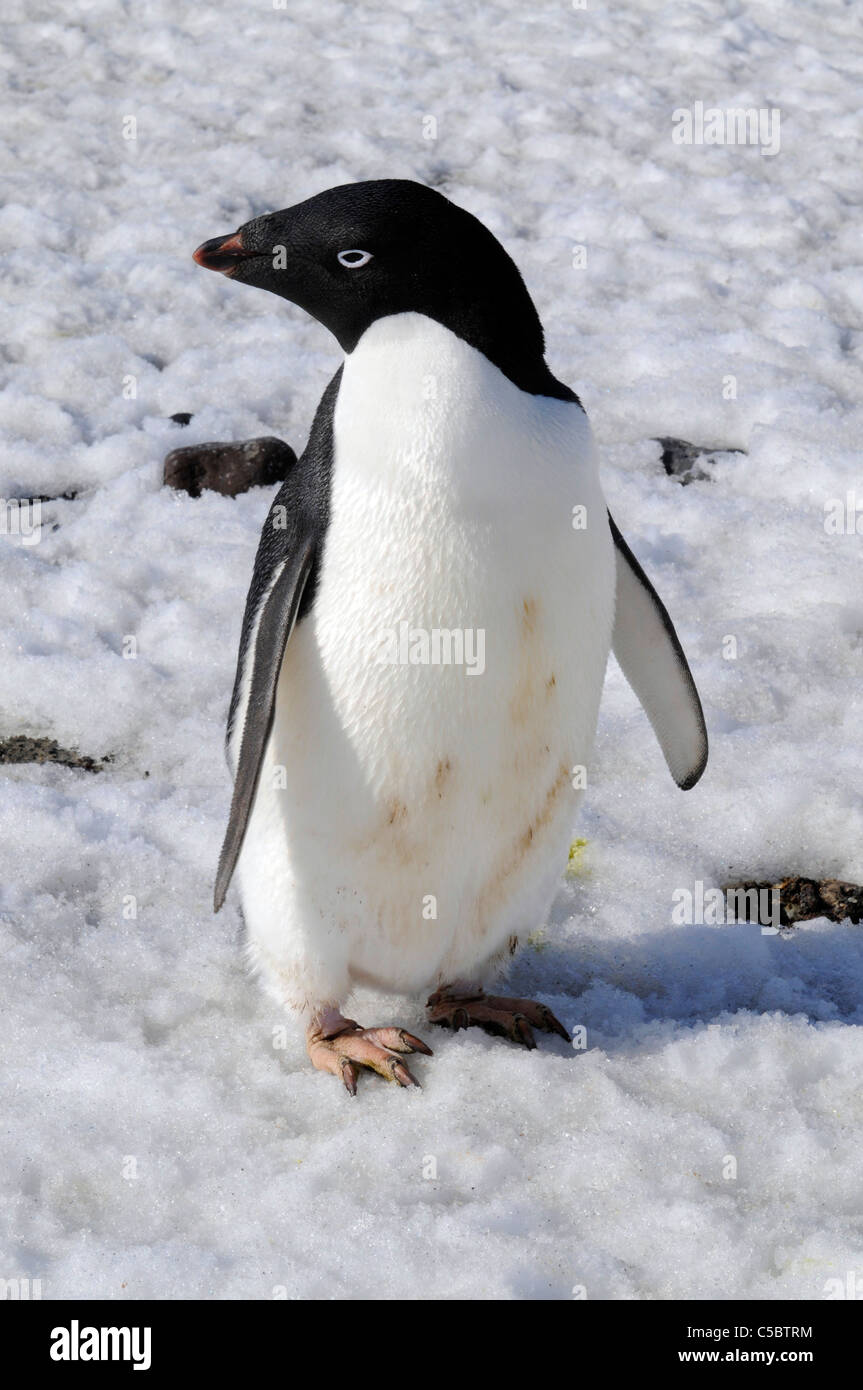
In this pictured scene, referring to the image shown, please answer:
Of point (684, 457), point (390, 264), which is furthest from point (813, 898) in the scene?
point (684, 457)

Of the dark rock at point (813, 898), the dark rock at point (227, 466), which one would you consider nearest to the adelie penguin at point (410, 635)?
the dark rock at point (813, 898)

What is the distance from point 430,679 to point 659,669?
0.67m

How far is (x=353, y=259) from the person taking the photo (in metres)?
2.10

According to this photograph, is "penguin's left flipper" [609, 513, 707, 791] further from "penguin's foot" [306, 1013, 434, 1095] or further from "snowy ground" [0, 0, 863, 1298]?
"penguin's foot" [306, 1013, 434, 1095]

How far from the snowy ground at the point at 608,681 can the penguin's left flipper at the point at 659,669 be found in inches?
12.2

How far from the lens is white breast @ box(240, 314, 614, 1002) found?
2.14m

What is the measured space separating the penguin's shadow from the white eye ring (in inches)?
52.3

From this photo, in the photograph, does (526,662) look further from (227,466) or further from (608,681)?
(227,466)

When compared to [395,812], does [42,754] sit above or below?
below

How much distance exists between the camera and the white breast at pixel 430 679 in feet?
7.02

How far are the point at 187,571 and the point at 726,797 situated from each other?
1.58 metres

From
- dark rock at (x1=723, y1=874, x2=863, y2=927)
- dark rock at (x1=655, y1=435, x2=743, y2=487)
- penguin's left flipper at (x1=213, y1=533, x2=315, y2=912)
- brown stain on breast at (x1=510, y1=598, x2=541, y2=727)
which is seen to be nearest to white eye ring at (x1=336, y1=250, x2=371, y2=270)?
penguin's left flipper at (x1=213, y1=533, x2=315, y2=912)

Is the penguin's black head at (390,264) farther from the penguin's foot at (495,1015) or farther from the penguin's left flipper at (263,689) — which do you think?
the penguin's foot at (495,1015)
